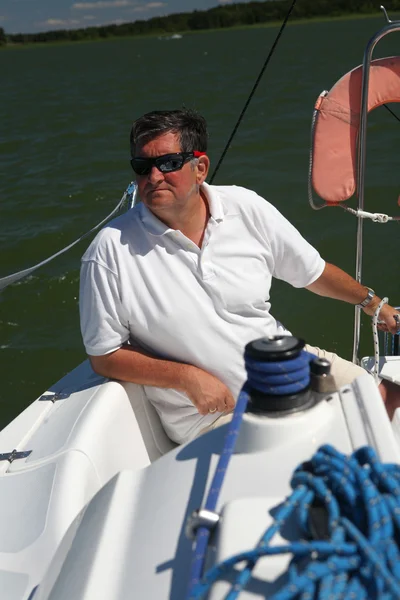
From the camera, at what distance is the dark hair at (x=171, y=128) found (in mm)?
1848

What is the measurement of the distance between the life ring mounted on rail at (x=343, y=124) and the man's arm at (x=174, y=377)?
930 millimetres

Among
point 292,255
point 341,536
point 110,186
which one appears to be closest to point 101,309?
point 292,255

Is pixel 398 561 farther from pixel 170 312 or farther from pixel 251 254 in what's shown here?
pixel 251 254

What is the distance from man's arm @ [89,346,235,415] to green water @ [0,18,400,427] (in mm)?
2208

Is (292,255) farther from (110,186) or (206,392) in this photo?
(110,186)

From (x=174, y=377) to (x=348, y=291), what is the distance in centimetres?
73

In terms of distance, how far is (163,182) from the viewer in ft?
6.05

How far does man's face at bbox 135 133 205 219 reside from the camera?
1.84 m

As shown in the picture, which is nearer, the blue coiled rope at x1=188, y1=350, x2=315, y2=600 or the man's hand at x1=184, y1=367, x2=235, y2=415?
the blue coiled rope at x1=188, y1=350, x2=315, y2=600

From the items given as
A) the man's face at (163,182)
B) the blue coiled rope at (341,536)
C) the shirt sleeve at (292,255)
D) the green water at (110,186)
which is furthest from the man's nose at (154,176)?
the green water at (110,186)

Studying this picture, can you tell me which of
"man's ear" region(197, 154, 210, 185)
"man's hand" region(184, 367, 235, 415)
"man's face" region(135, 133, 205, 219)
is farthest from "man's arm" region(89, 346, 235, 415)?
"man's ear" region(197, 154, 210, 185)

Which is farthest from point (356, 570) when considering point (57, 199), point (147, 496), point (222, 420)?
point (57, 199)

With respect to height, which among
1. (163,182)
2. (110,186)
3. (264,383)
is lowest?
(110,186)

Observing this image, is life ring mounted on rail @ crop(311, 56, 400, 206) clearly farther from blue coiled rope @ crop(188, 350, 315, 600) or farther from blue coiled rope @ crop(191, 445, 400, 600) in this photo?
blue coiled rope @ crop(191, 445, 400, 600)
